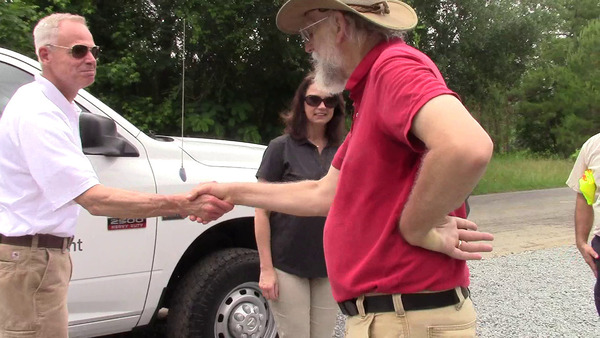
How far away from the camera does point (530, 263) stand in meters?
8.09

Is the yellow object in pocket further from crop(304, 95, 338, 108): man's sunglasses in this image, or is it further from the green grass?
the green grass

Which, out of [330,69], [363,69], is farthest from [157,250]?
[363,69]

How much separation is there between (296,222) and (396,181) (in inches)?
64.3

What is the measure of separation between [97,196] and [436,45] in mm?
15116

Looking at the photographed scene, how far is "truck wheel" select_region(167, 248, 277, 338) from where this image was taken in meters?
4.02

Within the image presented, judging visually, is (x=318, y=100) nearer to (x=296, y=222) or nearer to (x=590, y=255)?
(x=296, y=222)

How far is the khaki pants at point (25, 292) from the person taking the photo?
262 centimetres

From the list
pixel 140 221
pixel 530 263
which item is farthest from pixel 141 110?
pixel 140 221

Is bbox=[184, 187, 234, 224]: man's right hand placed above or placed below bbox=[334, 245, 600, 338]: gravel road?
above

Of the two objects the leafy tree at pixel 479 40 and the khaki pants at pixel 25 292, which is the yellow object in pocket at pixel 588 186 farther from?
the leafy tree at pixel 479 40

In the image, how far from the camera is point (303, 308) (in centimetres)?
336

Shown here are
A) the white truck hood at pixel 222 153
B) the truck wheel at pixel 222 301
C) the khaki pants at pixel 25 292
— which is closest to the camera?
the khaki pants at pixel 25 292

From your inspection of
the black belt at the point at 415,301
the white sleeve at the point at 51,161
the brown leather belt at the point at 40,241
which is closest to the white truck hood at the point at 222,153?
the brown leather belt at the point at 40,241

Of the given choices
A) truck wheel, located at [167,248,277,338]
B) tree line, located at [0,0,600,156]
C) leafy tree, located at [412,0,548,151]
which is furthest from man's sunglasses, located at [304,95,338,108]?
leafy tree, located at [412,0,548,151]
